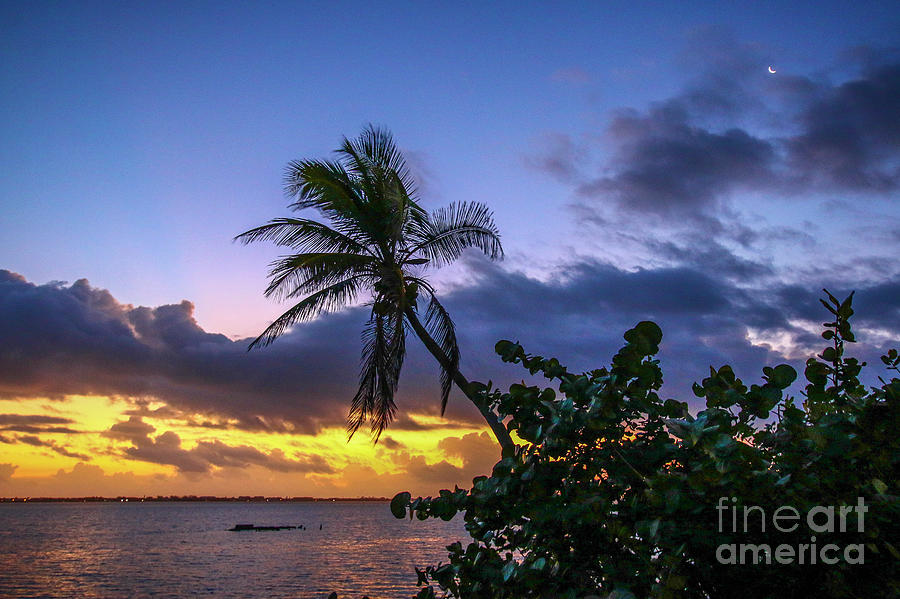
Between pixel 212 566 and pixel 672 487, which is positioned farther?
pixel 212 566

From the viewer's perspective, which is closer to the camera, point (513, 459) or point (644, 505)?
point (644, 505)

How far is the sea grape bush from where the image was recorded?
5.76 feet

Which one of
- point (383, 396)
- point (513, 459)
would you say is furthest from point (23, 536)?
point (513, 459)

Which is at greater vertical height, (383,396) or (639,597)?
(383,396)

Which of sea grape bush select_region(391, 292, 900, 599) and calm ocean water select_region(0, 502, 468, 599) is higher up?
sea grape bush select_region(391, 292, 900, 599)

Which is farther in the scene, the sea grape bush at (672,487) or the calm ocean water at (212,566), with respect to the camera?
the calm ocean water at (212,566)

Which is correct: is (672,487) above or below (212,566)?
above

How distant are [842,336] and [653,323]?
634mm

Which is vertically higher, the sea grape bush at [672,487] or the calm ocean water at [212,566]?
the sea grape bush at [672,487]

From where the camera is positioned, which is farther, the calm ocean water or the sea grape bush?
the calm ocean water

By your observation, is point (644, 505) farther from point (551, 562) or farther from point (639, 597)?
point (551, 562)

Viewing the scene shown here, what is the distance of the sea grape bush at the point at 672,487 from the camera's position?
5.76ft

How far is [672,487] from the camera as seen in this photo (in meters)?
1.80

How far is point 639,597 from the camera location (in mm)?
1903
